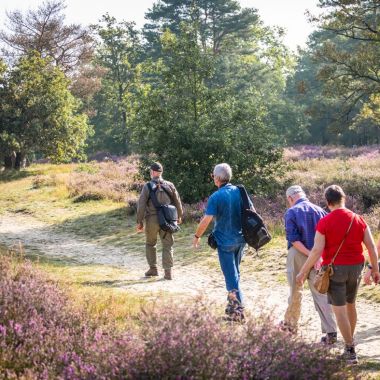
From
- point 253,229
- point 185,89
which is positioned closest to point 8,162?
point 185,89

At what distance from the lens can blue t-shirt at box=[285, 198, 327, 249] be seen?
653cm

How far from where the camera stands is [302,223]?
6.54 metres

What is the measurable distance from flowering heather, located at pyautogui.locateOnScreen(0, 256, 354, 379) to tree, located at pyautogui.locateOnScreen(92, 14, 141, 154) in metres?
44.8

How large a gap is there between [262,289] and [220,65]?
41837mm

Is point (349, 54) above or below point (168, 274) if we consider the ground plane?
above

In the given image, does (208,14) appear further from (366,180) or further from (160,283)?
(160,283)

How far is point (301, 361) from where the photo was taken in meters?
4.55

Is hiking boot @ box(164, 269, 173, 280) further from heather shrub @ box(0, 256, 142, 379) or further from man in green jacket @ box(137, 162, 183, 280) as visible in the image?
heather shrub @ box(0, 256, 142, 379)

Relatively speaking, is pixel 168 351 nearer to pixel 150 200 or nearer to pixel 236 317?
pixel 236 317

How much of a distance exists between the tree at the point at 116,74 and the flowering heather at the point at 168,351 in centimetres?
4476

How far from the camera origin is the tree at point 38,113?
32188 mm

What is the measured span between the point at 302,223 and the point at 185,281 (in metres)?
4.77

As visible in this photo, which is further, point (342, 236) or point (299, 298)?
point (299, 298)

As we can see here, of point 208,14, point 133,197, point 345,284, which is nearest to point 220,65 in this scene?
point 208,14
